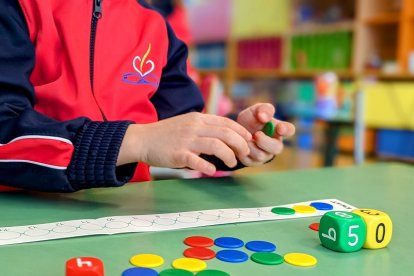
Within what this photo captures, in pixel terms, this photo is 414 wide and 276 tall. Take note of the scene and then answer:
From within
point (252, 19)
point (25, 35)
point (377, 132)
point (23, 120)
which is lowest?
point (377, 132)

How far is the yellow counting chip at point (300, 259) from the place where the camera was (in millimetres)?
442

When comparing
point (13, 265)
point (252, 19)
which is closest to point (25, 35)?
point (13, 265)

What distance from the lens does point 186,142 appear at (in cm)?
58

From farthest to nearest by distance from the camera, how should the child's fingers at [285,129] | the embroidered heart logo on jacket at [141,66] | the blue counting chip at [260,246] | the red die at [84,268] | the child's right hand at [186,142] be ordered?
the embroidered heart logo on jacket at [141,66]
the child's fingers at [285,129]
the child's right hand at [186,142]
the blue counting chip at [260,246]
the red die at [84,268]

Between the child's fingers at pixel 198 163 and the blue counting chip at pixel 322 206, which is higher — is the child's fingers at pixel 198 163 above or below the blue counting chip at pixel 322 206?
above

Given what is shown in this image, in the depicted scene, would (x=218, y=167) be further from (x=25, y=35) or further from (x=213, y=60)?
(x=213, y=60)

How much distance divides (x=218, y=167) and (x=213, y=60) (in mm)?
3967

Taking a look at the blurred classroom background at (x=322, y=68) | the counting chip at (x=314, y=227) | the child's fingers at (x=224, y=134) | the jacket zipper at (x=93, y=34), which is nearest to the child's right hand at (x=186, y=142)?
the child's fingers at (x=224, y=134)

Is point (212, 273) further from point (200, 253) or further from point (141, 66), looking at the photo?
point (141, 66)

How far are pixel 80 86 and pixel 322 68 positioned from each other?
118 inches

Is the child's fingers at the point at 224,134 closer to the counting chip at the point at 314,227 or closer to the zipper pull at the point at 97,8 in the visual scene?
the counting chip at the point at 314,227

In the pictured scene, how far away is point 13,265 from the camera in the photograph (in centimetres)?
42

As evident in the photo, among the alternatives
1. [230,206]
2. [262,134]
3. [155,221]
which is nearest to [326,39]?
[262,134]

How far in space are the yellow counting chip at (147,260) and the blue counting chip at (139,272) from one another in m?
0.01
